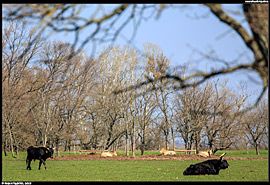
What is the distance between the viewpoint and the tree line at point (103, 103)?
98.8 ft

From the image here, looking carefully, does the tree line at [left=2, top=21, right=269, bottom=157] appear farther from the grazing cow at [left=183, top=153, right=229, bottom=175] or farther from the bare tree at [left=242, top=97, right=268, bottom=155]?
the grazing cow at [left=183, top=153, right=229, bottom=175]

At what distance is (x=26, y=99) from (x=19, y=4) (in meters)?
25.7

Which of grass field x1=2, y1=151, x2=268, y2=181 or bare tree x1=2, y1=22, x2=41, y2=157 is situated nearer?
grass field x1=2, y1=151, x2=268, y2=181

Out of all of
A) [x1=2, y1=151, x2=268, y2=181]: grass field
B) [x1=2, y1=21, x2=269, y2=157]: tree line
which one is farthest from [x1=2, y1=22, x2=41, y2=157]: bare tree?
[x1=2, y1=151, x2=268, y2=181]: grass field

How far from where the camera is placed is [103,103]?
3459 centimetres

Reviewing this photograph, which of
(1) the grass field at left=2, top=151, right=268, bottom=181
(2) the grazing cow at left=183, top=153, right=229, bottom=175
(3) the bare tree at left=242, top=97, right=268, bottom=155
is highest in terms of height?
(3) the bare tree at left=242, top=97, right=268, bottom=155

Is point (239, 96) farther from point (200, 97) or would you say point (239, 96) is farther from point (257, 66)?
point (257, 66)

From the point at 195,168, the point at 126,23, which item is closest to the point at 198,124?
the point at 195,168

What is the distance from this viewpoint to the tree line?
3012cm

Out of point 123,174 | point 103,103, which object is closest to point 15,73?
point 103,103

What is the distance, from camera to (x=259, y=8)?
5.96 metres

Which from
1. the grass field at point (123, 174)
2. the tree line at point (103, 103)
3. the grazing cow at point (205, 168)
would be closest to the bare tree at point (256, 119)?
the tree line at point (103, 103)

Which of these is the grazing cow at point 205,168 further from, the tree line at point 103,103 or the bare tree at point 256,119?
the bare tree at point 256,119

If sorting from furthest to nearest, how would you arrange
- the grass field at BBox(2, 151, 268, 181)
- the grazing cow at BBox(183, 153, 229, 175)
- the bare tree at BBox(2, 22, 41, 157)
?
the bare tree at BBox(2, 22, 41, 157)
the grazing cow at BBox(183, 153, 229, 175)
the grass field at BBox(2, 151, 268, 181)
